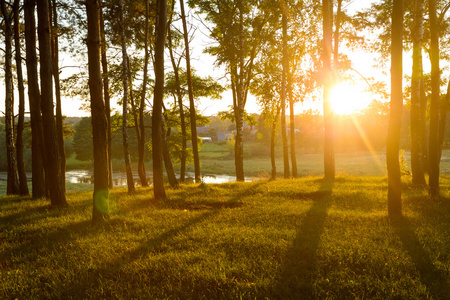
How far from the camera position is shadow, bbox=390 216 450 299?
4.29 meters

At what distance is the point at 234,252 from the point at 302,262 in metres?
1.28

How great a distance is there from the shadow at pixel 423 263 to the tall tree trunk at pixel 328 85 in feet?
25.0

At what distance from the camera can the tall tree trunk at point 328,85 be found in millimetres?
13672

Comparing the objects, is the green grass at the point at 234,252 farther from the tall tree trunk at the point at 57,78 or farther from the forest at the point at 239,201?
the tall tree trunk at the point at 57,78

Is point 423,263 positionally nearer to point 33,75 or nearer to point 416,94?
point 416,94

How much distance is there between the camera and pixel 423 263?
5059 mm

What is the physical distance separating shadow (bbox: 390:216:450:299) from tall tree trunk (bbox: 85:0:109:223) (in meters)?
7.21

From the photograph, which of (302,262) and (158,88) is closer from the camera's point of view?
(302,262)

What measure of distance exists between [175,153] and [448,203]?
1757cm

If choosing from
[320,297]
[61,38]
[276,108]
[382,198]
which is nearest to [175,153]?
[276,108]

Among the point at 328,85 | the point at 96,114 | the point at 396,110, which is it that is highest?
the point at 328,85

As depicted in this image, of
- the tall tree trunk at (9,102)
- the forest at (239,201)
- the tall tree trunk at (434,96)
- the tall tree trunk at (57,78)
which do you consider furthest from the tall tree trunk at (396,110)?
A: the tall tree trunk at (9,102)

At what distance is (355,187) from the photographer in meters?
12.4

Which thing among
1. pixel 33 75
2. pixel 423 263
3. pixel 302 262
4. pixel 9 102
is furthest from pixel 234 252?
pixel 9 102
